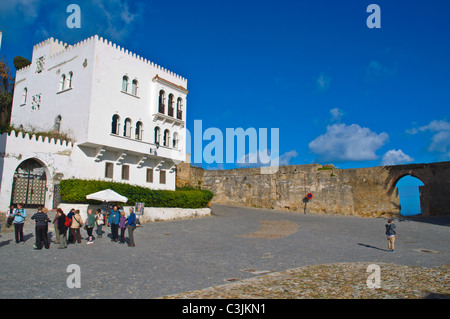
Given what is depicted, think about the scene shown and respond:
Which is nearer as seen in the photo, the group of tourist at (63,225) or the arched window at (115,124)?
the group of tourist at (63,225)

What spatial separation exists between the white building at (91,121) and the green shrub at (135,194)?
8.12 ft

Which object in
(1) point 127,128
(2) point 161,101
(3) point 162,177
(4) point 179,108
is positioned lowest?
(3) point 162,177

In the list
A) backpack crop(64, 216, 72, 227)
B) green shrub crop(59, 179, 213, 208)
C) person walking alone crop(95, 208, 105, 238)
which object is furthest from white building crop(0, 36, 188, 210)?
backpack crop(64, 216, 72, 227)

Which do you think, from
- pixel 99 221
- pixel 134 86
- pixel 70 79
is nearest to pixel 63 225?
pixel 99 221

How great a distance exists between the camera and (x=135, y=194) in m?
21.0

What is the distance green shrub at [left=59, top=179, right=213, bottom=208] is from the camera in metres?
18.7

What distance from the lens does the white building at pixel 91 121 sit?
2016cm

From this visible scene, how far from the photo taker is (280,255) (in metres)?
11.8

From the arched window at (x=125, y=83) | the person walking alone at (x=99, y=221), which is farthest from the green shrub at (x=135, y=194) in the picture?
the arched window at (x=125, y=83)

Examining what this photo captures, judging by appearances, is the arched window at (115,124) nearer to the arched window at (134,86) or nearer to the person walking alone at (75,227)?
the arched window at (134,86)

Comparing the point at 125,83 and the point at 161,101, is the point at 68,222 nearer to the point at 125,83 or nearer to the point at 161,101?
the point at 125,83

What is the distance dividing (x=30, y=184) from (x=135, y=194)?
6166mm
